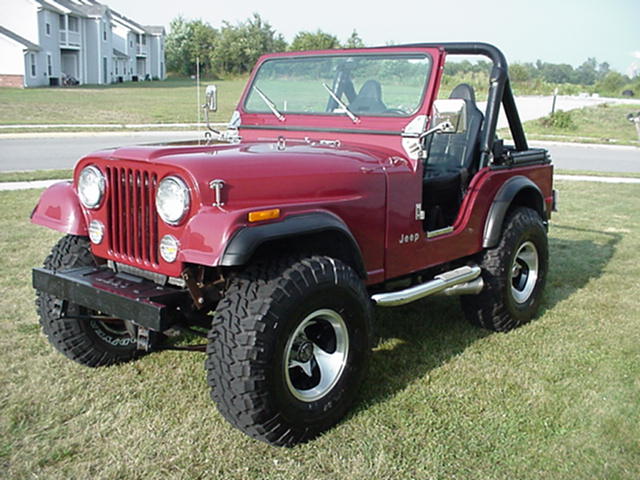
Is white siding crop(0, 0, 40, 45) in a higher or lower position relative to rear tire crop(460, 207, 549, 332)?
higher

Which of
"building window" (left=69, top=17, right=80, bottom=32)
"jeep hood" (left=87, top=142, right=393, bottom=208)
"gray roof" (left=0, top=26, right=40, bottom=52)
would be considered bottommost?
"jeep hood" (left=87, top=142, right=393, bottom=208)

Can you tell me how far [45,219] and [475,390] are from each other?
2683 millimetres

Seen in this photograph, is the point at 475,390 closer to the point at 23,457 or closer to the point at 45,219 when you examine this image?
the point at 23,457

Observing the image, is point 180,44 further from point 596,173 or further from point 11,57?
point 596,173

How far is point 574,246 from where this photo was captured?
780 centimetres

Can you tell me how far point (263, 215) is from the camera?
9.87 feet

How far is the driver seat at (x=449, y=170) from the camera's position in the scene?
4469 mm

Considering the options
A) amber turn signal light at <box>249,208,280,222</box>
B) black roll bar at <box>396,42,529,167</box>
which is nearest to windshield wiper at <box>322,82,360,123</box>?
black roll bar at <box>396,42,529,167</box>

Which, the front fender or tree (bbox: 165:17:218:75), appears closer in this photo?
the front fender

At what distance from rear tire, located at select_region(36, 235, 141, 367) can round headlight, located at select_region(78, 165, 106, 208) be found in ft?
1.40

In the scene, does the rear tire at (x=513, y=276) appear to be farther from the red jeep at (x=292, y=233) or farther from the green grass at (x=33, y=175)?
the green grass at (x=33, y=175)

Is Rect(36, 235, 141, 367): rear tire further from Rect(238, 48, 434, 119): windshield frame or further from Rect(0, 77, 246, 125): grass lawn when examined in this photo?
Rect(0, 77, 246, 125): grass lawn

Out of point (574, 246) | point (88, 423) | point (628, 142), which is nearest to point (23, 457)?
point (88, 423)

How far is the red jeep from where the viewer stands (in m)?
3.04
